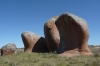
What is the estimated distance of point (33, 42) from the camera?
3133 cm

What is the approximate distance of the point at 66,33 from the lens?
2212 centimetres

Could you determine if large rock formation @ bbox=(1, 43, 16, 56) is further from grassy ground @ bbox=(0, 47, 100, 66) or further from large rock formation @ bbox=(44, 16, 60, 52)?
grassy ground @ bbox=(0, 47, 100, 66)

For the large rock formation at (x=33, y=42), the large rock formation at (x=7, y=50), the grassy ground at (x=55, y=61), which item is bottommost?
the grassy ground at (x=55, y=61)

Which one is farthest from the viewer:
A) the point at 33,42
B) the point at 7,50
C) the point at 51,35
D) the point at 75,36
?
the point at 33,42

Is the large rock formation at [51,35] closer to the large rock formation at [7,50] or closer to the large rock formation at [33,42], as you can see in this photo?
the large rock formation at [33,42]

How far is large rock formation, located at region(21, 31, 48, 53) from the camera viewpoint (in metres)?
31.2

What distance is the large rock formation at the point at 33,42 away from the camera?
3117 centimetres

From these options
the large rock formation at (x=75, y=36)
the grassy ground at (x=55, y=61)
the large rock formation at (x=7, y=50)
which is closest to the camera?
the grassy ground at (x=55, y=61)

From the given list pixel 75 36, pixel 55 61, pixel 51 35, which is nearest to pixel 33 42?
pixel 51 35

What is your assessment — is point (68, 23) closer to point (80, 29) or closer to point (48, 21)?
point (80, 29)

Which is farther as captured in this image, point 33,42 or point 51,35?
point 33,42

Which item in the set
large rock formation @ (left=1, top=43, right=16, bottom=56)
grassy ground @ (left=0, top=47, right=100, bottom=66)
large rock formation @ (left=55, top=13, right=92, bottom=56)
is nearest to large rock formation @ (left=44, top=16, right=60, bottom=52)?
large rock formation @ (left=1, top=43, right=16, bottom=56)

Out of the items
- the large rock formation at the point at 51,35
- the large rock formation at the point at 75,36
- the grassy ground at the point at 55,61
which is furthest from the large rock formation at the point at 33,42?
the grassy ground at the point at 55,61

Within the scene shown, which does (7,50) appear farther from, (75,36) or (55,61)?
(55,61)
